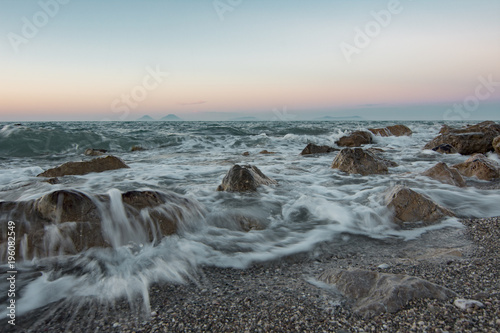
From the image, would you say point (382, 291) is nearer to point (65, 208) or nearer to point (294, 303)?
point (294, 303)

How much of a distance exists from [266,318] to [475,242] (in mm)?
2019

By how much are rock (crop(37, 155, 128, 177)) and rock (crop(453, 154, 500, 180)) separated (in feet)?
21.7

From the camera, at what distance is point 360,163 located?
5.61 metres

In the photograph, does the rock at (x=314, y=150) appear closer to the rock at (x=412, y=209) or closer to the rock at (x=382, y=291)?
the rock at (x=412, y=209)

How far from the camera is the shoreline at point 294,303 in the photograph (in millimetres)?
1431

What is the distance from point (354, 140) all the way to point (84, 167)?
10087mm

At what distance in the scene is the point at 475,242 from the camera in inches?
98.3

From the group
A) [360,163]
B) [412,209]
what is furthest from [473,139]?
[412,209]

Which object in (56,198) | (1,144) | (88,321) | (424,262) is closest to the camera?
(88,321)

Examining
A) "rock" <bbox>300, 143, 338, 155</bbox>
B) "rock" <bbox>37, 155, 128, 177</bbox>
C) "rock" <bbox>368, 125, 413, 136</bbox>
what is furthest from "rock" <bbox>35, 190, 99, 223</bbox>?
"rock" <bbox>368, 125, 413, 136</bbox>

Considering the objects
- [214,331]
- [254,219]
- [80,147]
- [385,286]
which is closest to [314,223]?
[254,219]

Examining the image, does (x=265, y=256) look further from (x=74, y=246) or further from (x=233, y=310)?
(x=74, y=246)

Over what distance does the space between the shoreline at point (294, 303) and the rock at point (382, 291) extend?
0.04m

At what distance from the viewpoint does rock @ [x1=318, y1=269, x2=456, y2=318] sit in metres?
1.52
